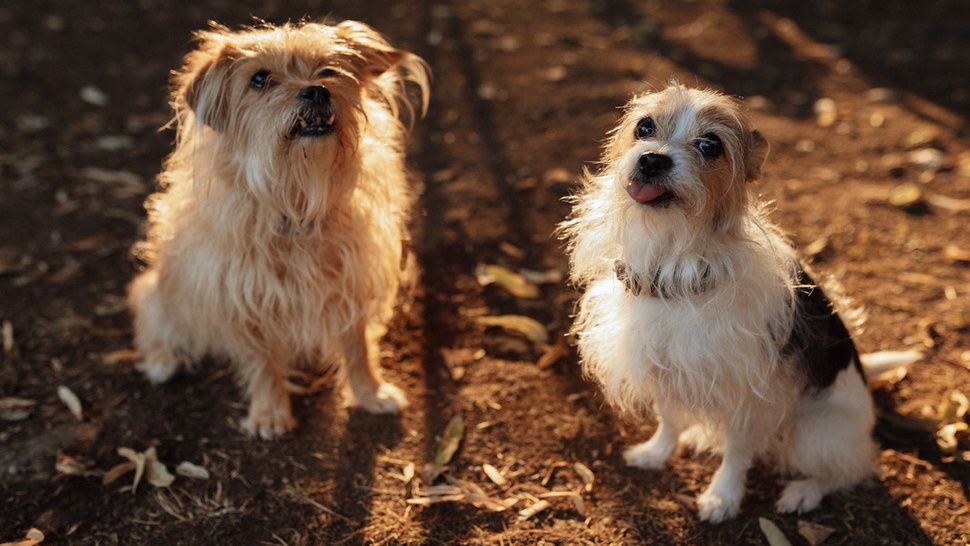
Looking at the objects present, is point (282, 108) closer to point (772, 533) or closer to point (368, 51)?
point (368, 51)

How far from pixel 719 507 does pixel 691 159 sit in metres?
1.47

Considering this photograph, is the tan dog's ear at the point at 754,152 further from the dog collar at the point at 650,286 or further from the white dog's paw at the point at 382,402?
Result: the white dog's paw at the point at 382,402

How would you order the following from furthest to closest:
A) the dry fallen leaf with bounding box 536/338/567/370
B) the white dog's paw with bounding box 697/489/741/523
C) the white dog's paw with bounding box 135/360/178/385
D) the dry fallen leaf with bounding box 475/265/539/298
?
the dry fallen leaf with bounding box 475/265/539/298 < the dry fallen leaf with bounding box 536/338/567/370 < the white dog's paw with bounding box 135/360/178/385 < the white dog's paw with bounding box 697/489/741/523

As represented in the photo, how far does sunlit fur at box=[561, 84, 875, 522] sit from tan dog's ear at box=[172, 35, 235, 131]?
1388mm

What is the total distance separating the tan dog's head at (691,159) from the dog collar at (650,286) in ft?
0.66

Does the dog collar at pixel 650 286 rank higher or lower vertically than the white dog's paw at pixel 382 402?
higher

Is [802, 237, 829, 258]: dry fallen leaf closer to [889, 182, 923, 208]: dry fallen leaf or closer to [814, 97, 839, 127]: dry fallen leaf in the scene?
[889, 182, 923, 208]: dry fallen leaf

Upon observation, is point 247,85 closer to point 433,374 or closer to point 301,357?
point 301,357

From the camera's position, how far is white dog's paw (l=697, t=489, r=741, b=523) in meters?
3.02

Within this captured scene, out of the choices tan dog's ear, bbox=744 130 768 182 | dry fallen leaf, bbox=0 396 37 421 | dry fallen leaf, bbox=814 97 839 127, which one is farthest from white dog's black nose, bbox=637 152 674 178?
dry fallen leaf, bbox=814 97 839 127

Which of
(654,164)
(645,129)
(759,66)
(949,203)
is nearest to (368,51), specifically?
(645,129)

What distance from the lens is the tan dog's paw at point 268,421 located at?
3422 mm

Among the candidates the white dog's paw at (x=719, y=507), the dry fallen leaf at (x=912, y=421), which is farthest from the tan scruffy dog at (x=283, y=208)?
the dry fallen leaf at (x=912, y=421)

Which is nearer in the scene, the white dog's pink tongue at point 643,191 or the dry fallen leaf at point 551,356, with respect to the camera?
the white dog's pink tongue at point 643,191
